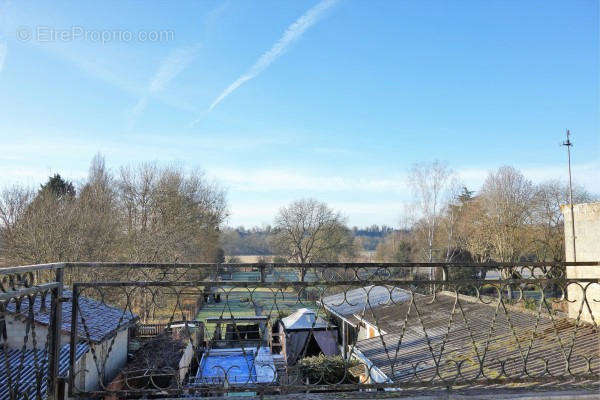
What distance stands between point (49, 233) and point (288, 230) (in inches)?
715

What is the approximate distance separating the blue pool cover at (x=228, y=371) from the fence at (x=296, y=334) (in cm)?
3

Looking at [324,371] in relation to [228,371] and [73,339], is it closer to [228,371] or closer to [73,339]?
[228,371]

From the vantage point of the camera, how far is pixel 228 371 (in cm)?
237

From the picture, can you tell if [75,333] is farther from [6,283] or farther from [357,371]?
[357,371]

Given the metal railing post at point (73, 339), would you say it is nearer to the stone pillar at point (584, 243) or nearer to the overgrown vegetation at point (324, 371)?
the overgrown vegetation at point (324, 371)

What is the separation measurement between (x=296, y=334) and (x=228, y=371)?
40.3 ft

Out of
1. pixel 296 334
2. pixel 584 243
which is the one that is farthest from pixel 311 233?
pixel 584 243

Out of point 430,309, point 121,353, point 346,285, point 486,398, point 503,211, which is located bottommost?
point 121,353

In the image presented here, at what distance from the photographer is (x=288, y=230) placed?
103ft

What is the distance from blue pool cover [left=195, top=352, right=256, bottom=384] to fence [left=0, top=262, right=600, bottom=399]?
A: 0.03m

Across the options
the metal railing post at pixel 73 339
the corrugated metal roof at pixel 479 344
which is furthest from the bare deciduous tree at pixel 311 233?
the metal railing post at pixel 73 339

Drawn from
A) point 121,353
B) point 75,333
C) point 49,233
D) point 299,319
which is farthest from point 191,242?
point 75,333

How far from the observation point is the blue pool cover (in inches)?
98.0

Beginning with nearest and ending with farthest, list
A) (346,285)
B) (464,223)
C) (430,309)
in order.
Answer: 1. (346,285)
2. (430,309)
3. (464,223)
